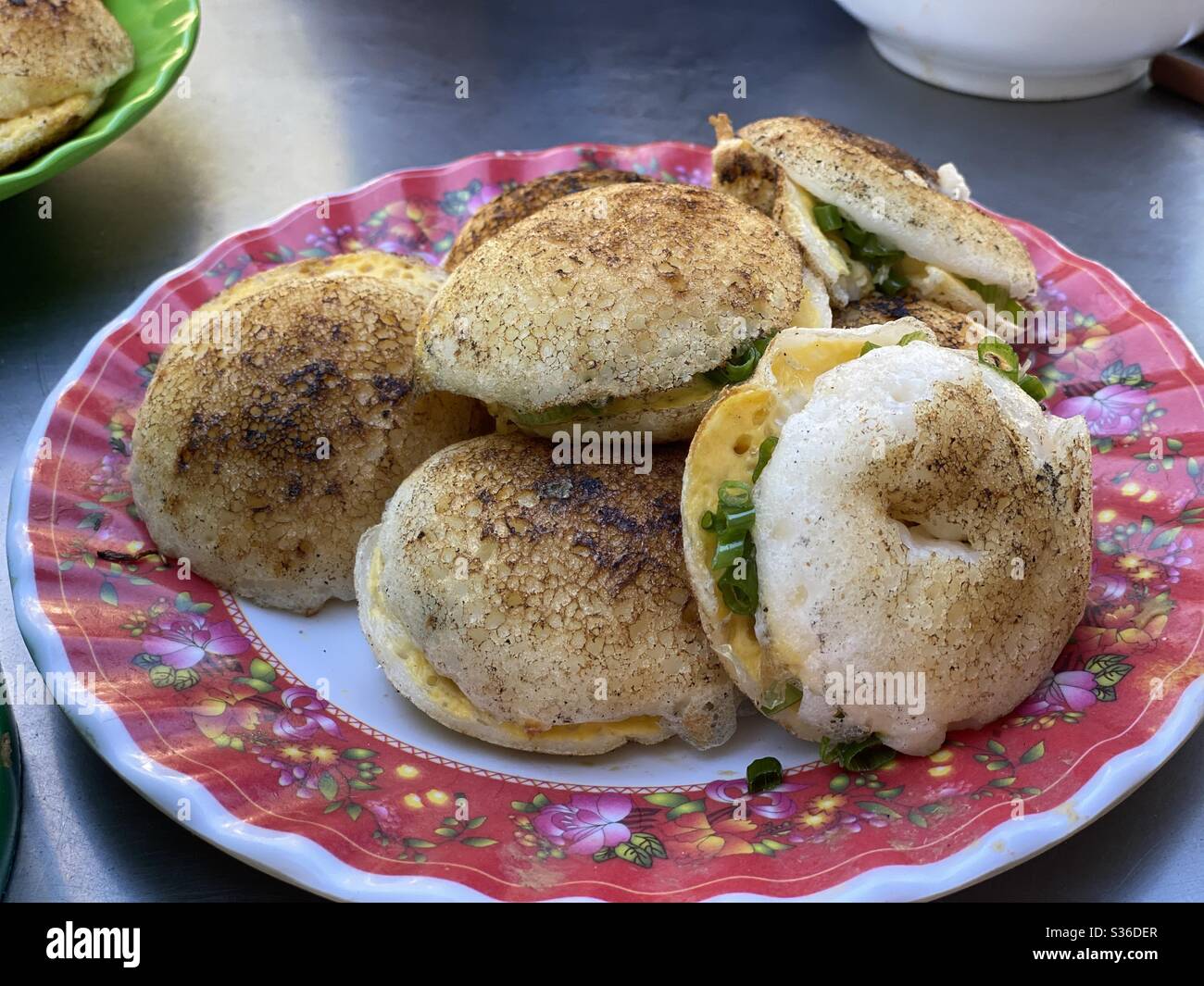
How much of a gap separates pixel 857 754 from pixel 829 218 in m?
0.87

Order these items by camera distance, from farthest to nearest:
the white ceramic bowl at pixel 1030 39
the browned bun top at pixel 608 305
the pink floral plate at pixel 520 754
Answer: the white ceramic bowl at pixel 1030 39, the browned bun top at pixel 608 305, the pink floral plate at pixel 520 754

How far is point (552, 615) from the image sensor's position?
5.05ft

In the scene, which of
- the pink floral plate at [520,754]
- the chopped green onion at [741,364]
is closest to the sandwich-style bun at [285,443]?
the pink floral plate at [520,754]

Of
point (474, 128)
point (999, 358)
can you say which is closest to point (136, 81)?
point (474, 128)

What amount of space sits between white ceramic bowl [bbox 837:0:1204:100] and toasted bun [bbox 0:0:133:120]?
2027 millimetres

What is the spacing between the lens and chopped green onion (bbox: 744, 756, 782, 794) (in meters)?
1.52

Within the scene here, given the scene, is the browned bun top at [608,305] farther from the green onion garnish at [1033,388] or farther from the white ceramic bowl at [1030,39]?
the white ceramic bowl at [1030,39]

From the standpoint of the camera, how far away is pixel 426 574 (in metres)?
1.60

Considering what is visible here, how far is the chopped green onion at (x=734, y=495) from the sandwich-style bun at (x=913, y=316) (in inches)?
20.1

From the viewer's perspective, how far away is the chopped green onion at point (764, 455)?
1.48 meters

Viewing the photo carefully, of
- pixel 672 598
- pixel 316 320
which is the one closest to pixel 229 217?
pixel 316 320

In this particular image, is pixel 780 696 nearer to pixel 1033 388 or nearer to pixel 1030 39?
pixel 1033 388

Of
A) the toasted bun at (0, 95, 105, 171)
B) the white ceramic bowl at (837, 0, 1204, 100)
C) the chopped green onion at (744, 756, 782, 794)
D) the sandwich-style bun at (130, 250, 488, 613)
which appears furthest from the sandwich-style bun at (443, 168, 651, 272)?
the white ceramic bowl at (837, 0, 1204, 100)

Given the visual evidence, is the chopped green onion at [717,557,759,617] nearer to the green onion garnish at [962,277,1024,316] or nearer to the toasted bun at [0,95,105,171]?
the green onion garnish at [962,277,1024,316]
